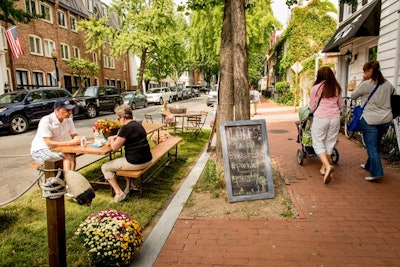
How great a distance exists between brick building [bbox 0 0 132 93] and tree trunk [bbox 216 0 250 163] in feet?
54.5

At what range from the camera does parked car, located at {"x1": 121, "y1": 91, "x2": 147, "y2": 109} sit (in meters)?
23.7

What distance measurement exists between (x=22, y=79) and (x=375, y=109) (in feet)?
75.5

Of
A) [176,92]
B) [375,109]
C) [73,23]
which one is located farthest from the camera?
[176,92]

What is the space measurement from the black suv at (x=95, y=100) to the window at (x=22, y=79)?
4915mm

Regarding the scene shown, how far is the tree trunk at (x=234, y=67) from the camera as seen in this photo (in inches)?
202

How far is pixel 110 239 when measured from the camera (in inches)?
116

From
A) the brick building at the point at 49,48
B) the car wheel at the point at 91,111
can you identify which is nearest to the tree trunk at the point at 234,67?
the car wheel at the point at 91,111

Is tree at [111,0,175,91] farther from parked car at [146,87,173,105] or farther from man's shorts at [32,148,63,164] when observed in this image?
man's shorts at [32,148,63,164]

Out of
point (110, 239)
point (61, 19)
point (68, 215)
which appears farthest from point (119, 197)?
point (61, 19)

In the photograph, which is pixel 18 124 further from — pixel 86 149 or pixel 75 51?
pixel 75 51

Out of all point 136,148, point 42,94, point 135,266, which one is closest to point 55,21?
point 42,94

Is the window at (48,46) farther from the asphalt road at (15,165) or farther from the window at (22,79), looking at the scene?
the asphalt road at (15,165)

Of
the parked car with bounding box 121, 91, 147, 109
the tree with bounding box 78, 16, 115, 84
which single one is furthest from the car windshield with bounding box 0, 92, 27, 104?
the tree with bounding box 78, 16, 115, 84

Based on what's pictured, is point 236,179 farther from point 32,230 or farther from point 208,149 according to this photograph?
point 208,149
